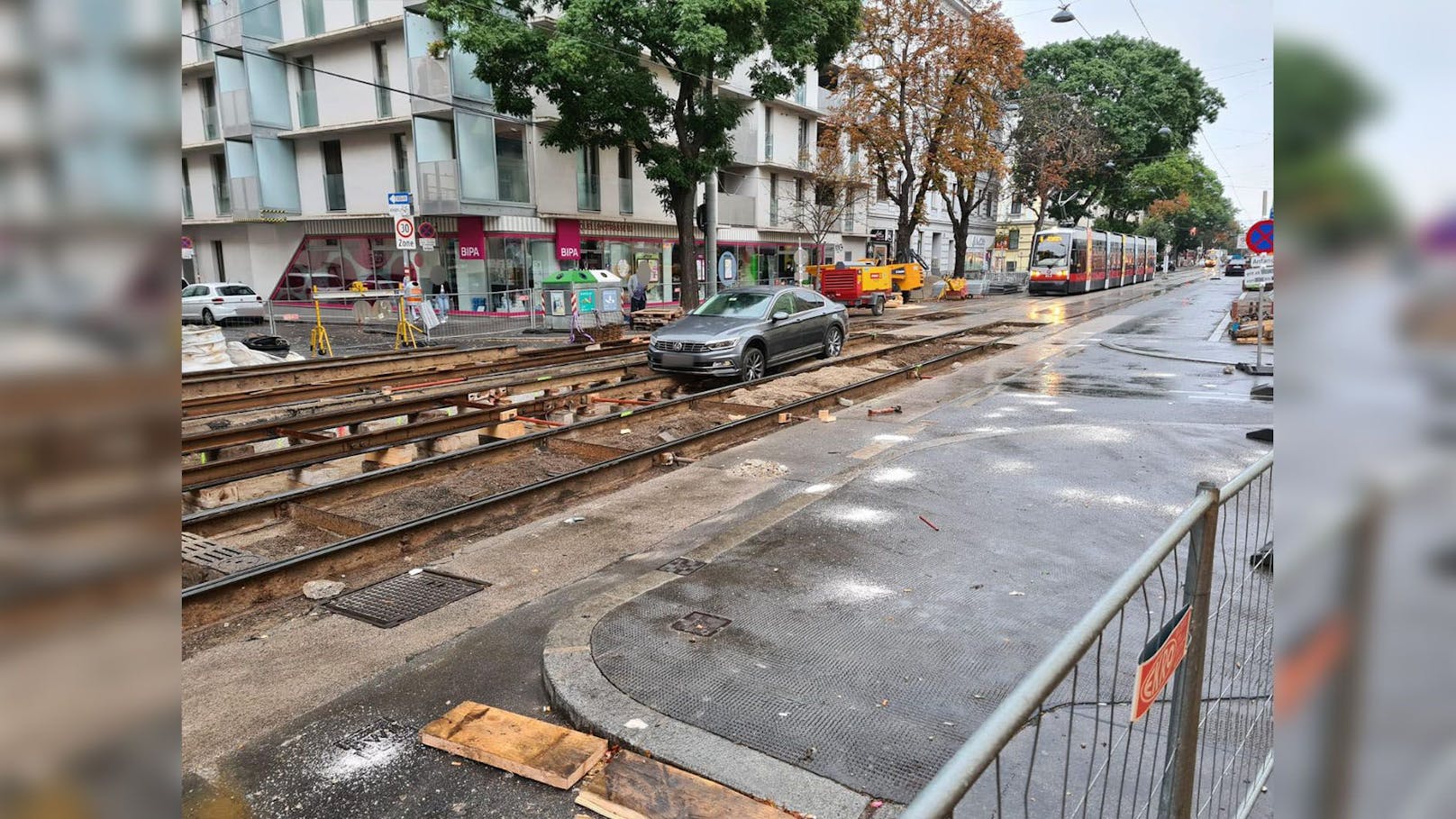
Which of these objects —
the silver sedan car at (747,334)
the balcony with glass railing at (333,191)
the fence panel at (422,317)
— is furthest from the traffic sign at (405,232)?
the balcony with glass railing at (333,191)

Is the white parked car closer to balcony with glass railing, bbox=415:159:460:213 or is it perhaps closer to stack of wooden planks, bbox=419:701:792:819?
balcony with glass railing, bbox=415:159:460:213

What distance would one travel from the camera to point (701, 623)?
5.05 m

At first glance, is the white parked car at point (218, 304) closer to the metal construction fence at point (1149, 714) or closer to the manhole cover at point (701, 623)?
the manhole cover at point (701, 623)

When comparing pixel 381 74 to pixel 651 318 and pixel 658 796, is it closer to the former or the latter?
pixel 651 318

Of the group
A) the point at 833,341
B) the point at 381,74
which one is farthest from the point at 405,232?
the point at 381,74

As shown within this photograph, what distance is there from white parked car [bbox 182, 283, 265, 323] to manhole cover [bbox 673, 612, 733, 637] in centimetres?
2861

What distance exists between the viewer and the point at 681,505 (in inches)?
313

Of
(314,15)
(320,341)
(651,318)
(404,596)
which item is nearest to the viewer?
(404,596)

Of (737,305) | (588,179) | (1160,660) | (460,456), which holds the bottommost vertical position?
(460,456)

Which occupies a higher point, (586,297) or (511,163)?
(511,163)

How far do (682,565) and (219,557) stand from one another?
3462 millimetres

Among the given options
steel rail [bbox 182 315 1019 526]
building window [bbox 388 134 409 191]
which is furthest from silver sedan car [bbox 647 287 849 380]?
building window [bbox 388 134 409 191]
